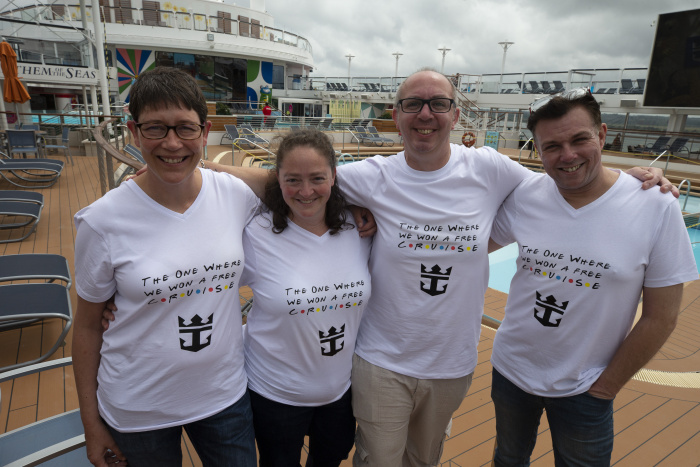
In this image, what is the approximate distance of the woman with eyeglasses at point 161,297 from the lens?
1.22 metres

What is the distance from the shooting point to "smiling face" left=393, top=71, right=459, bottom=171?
62.1 inches

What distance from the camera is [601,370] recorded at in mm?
1467

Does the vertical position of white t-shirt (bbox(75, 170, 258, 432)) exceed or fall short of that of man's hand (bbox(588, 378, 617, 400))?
it exceeds it

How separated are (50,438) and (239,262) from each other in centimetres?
103

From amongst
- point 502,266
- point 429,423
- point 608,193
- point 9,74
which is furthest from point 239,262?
point 9,74

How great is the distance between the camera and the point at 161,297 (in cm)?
124

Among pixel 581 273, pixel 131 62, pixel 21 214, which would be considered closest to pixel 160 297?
pixel 581 273

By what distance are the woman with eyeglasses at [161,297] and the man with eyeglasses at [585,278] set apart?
1.03 metres

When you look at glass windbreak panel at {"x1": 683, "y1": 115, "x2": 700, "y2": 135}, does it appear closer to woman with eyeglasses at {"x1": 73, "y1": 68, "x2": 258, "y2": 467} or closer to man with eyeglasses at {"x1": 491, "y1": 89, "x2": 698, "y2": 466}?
man with eyeglasses at {"x1": 491, "y1": 89, "x2": 698, "y2": 466}

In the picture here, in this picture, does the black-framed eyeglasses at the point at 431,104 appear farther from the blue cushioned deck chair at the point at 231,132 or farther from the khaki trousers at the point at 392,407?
the blue cushioned deck chair at the point at 231,132

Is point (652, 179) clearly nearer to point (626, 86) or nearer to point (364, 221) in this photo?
point (364, 221)

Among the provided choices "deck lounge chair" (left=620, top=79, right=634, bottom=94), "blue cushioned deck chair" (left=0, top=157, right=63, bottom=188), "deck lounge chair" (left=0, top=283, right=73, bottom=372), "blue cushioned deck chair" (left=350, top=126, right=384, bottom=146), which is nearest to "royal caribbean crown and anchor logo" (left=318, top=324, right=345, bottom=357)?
"deck lounge chair" (left=0, top=283, right=73, bottom=372)

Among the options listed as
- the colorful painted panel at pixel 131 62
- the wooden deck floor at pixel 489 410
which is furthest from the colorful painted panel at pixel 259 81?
the wooden deck floor at pixel 489 410

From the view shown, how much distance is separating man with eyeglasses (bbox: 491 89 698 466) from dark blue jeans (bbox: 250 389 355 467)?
0.67m
